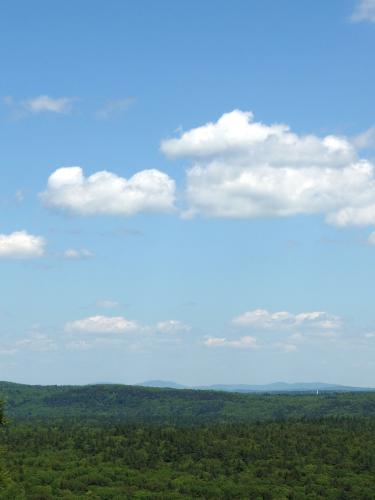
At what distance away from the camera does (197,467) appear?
551 ft

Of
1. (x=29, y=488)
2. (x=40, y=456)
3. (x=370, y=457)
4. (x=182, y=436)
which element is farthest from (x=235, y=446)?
(x=29, y=488)

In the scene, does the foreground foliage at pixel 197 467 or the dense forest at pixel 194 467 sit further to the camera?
the foreground foliage at pixel 197 467

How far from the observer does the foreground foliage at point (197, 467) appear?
481 ft

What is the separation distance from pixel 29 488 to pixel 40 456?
28116mm

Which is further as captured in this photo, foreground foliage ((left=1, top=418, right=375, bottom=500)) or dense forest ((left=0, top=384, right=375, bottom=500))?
foreground foliage ((left=1, top=418, right=375, bottom=500))

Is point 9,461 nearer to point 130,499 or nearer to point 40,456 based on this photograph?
point 40,456

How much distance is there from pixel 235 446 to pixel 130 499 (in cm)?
5056

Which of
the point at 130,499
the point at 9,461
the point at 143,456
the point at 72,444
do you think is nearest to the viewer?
the point at 130,499

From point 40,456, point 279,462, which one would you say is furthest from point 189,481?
point 40,456

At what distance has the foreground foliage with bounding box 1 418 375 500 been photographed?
5773 inches

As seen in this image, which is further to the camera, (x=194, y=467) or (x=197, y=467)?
(x=194, y=467)

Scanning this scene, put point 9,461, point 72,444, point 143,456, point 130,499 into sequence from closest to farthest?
1. point 130,499
2. point 9,461
3. point 143,456
4. point 72,444

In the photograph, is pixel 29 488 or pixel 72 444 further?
pixel 72 444

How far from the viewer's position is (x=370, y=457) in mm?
170625
